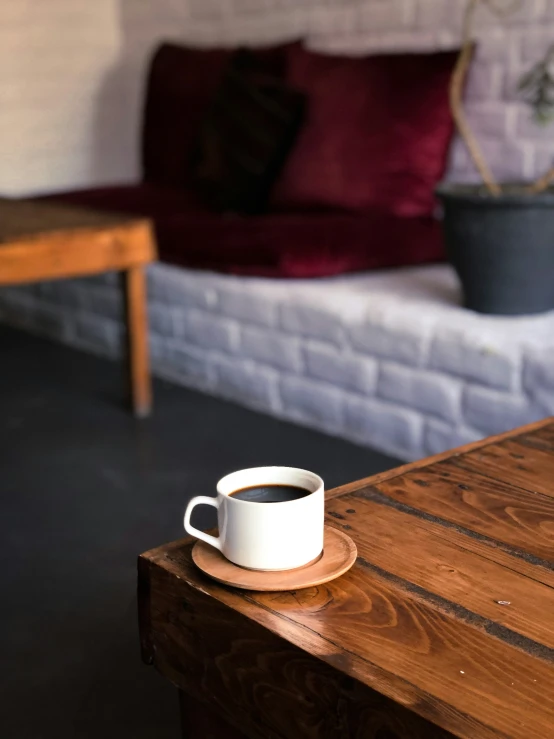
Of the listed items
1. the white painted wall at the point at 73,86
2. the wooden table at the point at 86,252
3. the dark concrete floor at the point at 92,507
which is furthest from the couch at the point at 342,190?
the white painted wall at the point at 73,86

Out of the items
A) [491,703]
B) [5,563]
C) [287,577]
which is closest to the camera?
[491,703]

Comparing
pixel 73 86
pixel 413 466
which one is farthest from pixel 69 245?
pixel 73 86

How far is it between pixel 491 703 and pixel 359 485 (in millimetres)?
406

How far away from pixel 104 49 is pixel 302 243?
1975 mm

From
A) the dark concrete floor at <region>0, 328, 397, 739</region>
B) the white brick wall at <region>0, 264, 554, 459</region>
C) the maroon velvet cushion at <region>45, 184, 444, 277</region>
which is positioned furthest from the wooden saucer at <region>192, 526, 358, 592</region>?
the maroon velvet cushion at <region>45, 184, 444, 277</region>

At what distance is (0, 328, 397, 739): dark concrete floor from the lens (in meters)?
1.35

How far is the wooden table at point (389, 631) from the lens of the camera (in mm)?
698

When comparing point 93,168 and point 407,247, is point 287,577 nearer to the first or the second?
point 407,247

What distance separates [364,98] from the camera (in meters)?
2.79

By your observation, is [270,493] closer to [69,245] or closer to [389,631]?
[389,631]

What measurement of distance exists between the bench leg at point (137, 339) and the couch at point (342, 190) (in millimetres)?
249

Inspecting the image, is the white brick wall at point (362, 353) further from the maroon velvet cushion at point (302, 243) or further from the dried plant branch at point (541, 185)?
the dried plant branch at point (541, 185)

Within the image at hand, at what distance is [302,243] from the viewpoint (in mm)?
2469

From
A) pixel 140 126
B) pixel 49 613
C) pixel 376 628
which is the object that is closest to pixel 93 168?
pixel 140 126
